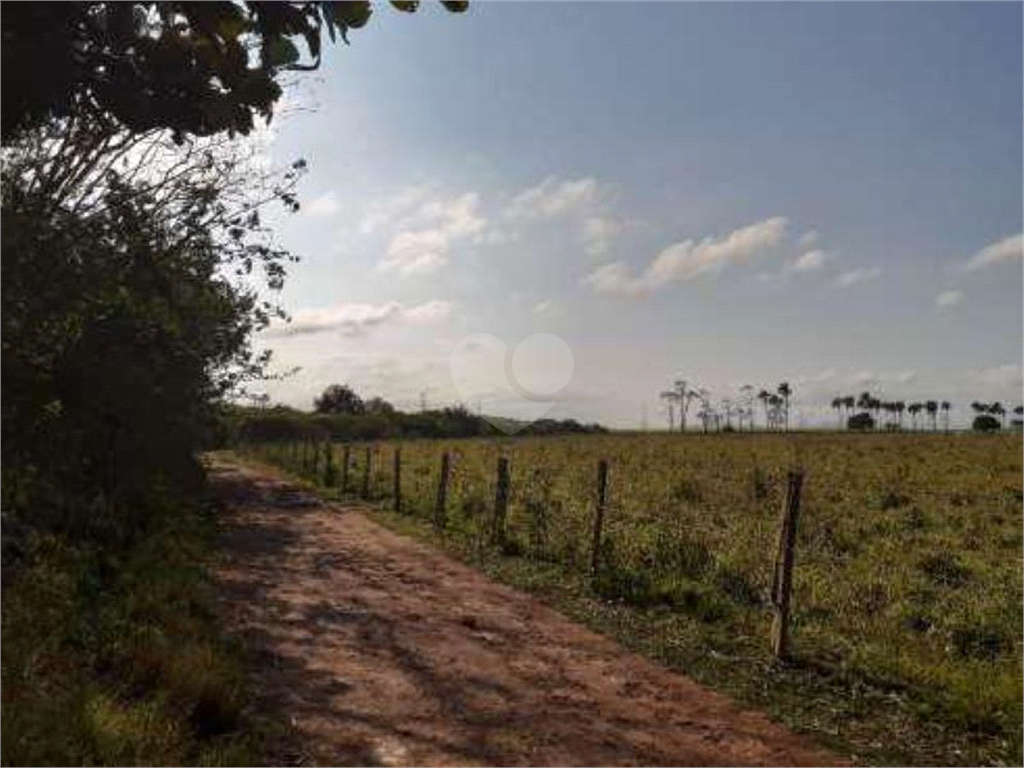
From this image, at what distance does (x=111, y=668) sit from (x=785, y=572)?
631 cm

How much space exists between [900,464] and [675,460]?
8.68 meters

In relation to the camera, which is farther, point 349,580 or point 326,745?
point 349,580

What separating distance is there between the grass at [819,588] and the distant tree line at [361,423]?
2437 inches

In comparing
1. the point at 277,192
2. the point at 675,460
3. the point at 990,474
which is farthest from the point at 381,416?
the point at 277,192

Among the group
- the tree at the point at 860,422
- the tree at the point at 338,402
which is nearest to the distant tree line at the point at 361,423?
the tree at the point at 338,402

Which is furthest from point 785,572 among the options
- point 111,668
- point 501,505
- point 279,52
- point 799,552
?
point 501,505

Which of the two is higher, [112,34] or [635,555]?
[112,34]

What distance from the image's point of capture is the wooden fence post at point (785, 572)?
33.2 feet

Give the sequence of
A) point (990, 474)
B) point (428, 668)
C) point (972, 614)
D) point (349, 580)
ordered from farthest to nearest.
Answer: point (990, 474)
point (349, 580)
point (972, 614)
point (428, 668)

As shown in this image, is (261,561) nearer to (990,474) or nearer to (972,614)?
(972,614)

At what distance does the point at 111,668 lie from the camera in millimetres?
7617

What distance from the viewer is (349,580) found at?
1422 centimetres

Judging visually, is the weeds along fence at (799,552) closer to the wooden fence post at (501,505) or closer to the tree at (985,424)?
the wooden fence post at (501,505)

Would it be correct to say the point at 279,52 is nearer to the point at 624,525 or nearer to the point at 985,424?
the point at 624,525
